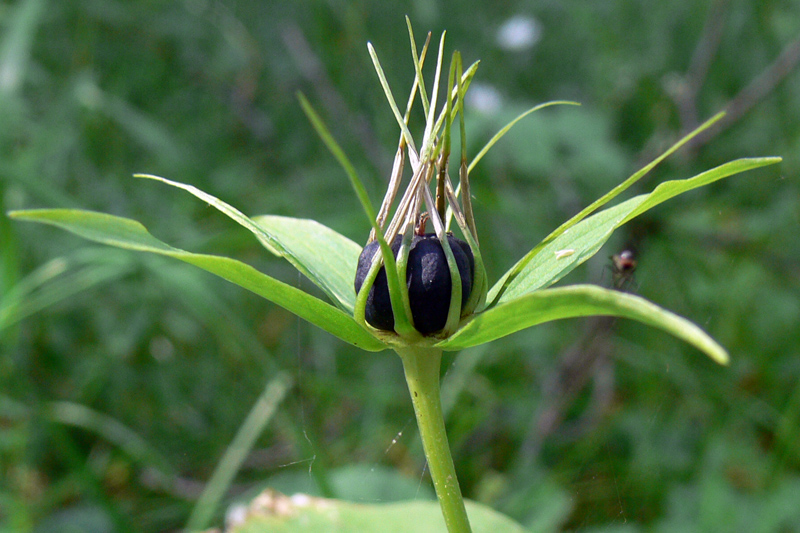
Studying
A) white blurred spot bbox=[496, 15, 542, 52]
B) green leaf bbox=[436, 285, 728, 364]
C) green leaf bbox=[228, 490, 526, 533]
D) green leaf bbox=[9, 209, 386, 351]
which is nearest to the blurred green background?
white blurred spot bbox=[496, 15, 542, 52]

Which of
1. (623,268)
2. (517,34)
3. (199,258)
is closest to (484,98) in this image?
(517,34)

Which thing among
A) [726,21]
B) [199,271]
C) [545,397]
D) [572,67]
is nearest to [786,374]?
[545,397]

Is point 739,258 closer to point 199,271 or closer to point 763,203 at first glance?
point 763,203

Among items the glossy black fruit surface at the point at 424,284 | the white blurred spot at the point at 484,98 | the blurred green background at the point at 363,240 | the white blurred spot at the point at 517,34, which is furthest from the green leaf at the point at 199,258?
the white blurred spot at the point at 517,34

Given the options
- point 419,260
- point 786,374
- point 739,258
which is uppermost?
point 739,258

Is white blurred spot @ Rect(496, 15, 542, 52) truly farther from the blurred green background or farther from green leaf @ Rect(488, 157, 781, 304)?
Result: green leaf @ Rect(488, 157, 781, 304)

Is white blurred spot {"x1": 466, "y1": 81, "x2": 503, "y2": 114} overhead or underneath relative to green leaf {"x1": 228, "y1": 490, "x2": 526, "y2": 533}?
overhead
